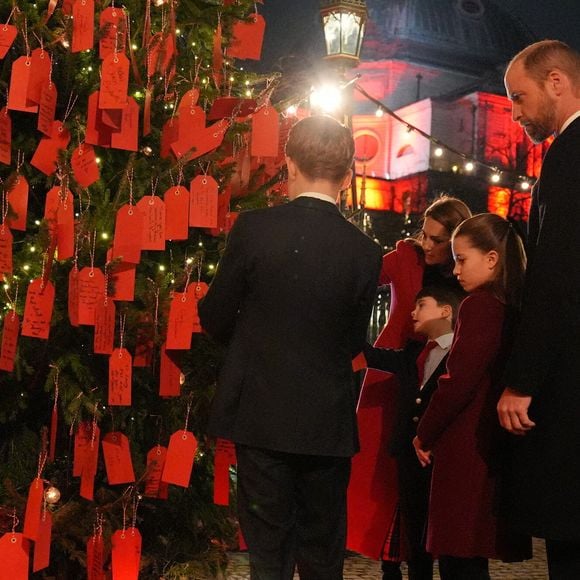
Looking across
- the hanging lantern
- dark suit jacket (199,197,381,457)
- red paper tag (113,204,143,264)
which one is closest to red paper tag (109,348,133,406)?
red paper tag (113,204,143,264)

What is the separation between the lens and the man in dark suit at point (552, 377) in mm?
2807

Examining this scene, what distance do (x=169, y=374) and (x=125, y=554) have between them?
71 centimetres

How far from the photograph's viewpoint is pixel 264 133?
13.1ft

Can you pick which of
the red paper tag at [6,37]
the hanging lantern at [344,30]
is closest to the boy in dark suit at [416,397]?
the red paper tag at [6,37]

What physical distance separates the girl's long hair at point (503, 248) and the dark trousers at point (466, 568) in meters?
0.99

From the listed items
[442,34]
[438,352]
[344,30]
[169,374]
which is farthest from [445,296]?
[442,34]

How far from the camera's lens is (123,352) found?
141 inches

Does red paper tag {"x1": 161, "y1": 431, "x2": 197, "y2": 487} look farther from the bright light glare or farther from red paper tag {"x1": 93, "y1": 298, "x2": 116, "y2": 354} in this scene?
the bright light glare

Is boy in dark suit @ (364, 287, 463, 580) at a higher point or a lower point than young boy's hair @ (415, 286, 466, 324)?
lower

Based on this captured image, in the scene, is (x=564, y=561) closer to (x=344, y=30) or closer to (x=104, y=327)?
(x=104, y=327)

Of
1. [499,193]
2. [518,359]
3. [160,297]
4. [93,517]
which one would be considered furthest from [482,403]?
[499,193]

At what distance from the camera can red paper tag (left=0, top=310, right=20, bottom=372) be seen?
348cm

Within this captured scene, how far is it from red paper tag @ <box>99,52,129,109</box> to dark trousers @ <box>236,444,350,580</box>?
1.48 m

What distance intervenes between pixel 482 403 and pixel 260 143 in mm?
1422
